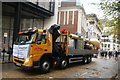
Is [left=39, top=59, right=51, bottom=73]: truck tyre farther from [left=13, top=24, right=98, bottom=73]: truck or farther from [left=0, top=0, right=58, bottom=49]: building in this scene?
[left=0, top=0, right=58, bottom=49]: building

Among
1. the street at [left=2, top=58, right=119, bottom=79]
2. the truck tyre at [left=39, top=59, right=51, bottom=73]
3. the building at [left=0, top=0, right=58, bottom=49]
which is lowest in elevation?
the street at [left=2, top=58, right=119, bottom=79]

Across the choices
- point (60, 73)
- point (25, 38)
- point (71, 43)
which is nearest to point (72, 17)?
point (71, 43)

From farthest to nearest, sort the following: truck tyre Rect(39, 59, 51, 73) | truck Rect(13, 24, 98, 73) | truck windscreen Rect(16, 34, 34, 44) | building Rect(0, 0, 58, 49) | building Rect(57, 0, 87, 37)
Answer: building Rect(57, 0, 87, 37), building Rect(0, 0, 58, 49), truck tyre Rect(39, 59, 51, 73), truck windscreen Rect(16, 34, 34, 44), truck Rect(13, 24, 98, 73)

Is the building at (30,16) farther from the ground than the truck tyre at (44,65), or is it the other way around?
the building at (30,16)

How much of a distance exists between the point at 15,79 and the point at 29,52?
61.4 inches

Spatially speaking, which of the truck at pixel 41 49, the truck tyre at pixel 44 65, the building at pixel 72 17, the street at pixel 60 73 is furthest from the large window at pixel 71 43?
the building at pixel 72 17

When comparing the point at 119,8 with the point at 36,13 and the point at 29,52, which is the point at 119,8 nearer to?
the point at 29,52

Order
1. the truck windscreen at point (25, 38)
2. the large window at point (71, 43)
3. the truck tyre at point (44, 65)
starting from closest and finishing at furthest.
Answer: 1. the truck windscreen at point (25, 38)
2. the truck tyre at point (44, 65)
3. the large window at point (71, 43)

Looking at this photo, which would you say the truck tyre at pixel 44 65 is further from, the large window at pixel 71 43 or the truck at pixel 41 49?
the large window at pixel 71 43

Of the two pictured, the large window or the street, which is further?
the large window

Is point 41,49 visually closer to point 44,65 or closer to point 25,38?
point 44,65

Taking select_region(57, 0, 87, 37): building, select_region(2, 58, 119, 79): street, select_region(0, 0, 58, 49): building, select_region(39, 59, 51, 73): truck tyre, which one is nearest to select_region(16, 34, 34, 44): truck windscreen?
select_region(39, 59, 51, 73): truck tyre

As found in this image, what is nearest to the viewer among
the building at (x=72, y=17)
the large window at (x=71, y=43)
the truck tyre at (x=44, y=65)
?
the truck tyre at (x=44, y=65)

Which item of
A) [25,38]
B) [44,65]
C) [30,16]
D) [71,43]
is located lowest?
[44,65]
